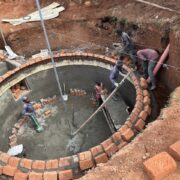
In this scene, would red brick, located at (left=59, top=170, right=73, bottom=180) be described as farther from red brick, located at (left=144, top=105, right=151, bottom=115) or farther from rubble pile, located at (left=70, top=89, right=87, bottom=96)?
rubble pile, located at (left=70, top=89, right=87, bottom=96)

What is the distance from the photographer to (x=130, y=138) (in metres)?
5.84

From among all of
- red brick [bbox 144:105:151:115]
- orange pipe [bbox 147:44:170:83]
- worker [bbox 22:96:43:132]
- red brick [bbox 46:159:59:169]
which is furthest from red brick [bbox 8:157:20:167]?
orange pipe [bbox 147:44:170:83]

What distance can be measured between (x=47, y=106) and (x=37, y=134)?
117cm

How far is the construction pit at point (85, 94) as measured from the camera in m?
5.38

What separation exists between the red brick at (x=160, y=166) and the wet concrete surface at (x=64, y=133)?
11.3 feet

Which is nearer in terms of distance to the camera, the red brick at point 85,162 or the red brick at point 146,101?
the red brick at point 85,162

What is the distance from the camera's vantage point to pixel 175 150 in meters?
4.21

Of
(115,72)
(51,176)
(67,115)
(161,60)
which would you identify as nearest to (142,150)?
(51,176)

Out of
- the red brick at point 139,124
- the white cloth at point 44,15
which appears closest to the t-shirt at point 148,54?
the red brick at point 139,124

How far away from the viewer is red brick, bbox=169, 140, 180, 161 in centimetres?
420

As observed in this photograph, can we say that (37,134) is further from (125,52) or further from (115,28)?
(115,28)

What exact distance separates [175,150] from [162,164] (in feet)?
0.97

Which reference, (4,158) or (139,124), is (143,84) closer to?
(139,124)

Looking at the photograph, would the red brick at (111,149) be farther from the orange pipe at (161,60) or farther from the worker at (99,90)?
Result: the worker at (99,90)
